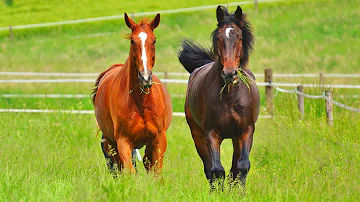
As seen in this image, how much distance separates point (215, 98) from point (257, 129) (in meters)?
5.73

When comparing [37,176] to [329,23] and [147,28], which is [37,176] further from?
[329,23]

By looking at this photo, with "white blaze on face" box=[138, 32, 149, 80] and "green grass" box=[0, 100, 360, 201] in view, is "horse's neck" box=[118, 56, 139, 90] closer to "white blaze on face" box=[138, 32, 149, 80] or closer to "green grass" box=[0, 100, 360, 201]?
"white blaze on face" box=[138, 32, 149, 80]

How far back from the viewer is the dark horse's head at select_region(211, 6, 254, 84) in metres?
7.35

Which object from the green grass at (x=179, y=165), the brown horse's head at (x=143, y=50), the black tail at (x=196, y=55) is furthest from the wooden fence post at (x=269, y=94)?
the brown horse's head at (x=143, y=50)

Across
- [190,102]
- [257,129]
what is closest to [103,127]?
[190,102]

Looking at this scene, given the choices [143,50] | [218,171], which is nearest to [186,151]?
[218,171]

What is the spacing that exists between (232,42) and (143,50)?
95cm

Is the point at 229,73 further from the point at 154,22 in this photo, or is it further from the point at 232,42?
the point at 154,22

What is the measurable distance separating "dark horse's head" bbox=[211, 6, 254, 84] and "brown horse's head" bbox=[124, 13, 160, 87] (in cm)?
74

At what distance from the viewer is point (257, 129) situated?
13.6 metres

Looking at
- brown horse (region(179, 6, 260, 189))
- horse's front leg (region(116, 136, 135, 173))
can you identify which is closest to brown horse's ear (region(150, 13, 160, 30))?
brown horse (region(179, 6, 260, 189))

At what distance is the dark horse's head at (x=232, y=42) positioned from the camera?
7.35 meters

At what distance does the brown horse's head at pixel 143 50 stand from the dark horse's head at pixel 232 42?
2.43 ft

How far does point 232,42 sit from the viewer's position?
7602 mm
